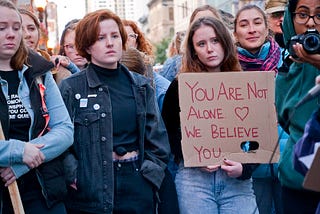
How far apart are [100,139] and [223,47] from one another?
1.14m

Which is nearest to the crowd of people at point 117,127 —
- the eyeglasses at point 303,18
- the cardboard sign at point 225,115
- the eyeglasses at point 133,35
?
the eyeglasses at point 303,18

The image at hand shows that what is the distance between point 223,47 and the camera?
4820mm

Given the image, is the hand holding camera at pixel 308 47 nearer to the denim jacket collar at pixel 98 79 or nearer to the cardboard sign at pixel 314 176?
the cardboard sign at pixel 314 176

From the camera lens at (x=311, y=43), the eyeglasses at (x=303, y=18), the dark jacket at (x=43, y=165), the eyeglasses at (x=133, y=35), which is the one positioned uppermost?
the eyeglasses at (x=303, y=18)

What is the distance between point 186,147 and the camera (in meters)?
4.52

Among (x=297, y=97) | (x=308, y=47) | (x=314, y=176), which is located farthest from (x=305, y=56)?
(x=314, y=176)

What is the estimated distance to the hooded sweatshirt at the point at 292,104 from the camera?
3.46 meters

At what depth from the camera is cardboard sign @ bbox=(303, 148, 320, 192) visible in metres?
2.69

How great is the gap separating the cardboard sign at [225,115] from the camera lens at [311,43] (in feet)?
3.93

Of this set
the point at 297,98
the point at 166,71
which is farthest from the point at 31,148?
the point at 166,71

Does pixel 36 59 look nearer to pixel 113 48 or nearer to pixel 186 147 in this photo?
pixel 113 48

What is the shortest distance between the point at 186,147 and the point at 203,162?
0.50ft

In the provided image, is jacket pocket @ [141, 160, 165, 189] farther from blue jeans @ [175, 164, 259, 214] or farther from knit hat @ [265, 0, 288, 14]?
knit hat @ [265, 0, 288, 14]

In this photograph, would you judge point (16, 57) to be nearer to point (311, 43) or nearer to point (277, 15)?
point (311, 43)
